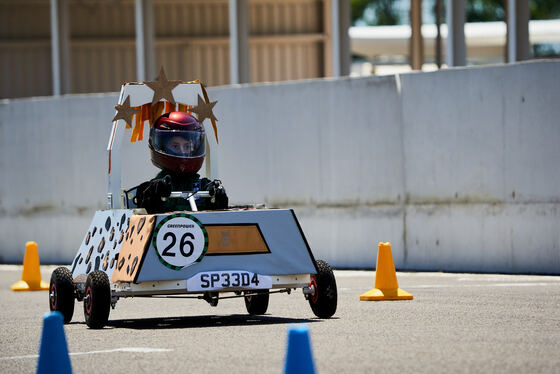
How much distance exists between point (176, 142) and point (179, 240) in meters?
1.71

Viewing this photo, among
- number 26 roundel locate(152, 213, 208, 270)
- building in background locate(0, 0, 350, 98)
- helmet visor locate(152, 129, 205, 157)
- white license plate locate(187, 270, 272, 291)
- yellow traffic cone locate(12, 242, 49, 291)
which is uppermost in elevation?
building in background locate(0, 0, 350, 98)

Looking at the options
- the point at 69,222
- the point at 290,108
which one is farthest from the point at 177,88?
the point at 69,222

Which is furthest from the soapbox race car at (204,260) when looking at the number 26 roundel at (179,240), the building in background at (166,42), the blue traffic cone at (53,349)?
the building in background at (166,42)

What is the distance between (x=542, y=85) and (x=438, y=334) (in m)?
7.34

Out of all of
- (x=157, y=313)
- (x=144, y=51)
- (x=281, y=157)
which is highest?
(x=144, y=51)

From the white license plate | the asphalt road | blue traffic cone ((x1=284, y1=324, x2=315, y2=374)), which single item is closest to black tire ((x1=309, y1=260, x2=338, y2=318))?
the asphalt road

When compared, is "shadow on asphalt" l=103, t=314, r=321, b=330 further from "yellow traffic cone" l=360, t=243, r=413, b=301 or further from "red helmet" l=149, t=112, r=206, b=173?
"yellow traffic cone" l=360, t=243, r=413, b=301

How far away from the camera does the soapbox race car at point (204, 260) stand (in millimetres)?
11141

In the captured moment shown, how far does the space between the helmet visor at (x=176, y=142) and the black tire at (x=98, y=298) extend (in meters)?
1.69

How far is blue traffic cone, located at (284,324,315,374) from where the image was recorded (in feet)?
21.3

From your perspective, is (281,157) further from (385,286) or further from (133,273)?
(133,273)

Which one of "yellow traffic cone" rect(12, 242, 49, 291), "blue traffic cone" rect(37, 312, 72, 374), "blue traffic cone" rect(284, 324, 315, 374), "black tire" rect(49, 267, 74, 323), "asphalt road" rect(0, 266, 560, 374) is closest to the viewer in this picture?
"blue traffic cone" rect(284, 324, 315, 374)

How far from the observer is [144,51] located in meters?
27.6

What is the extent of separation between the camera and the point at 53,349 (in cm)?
723
